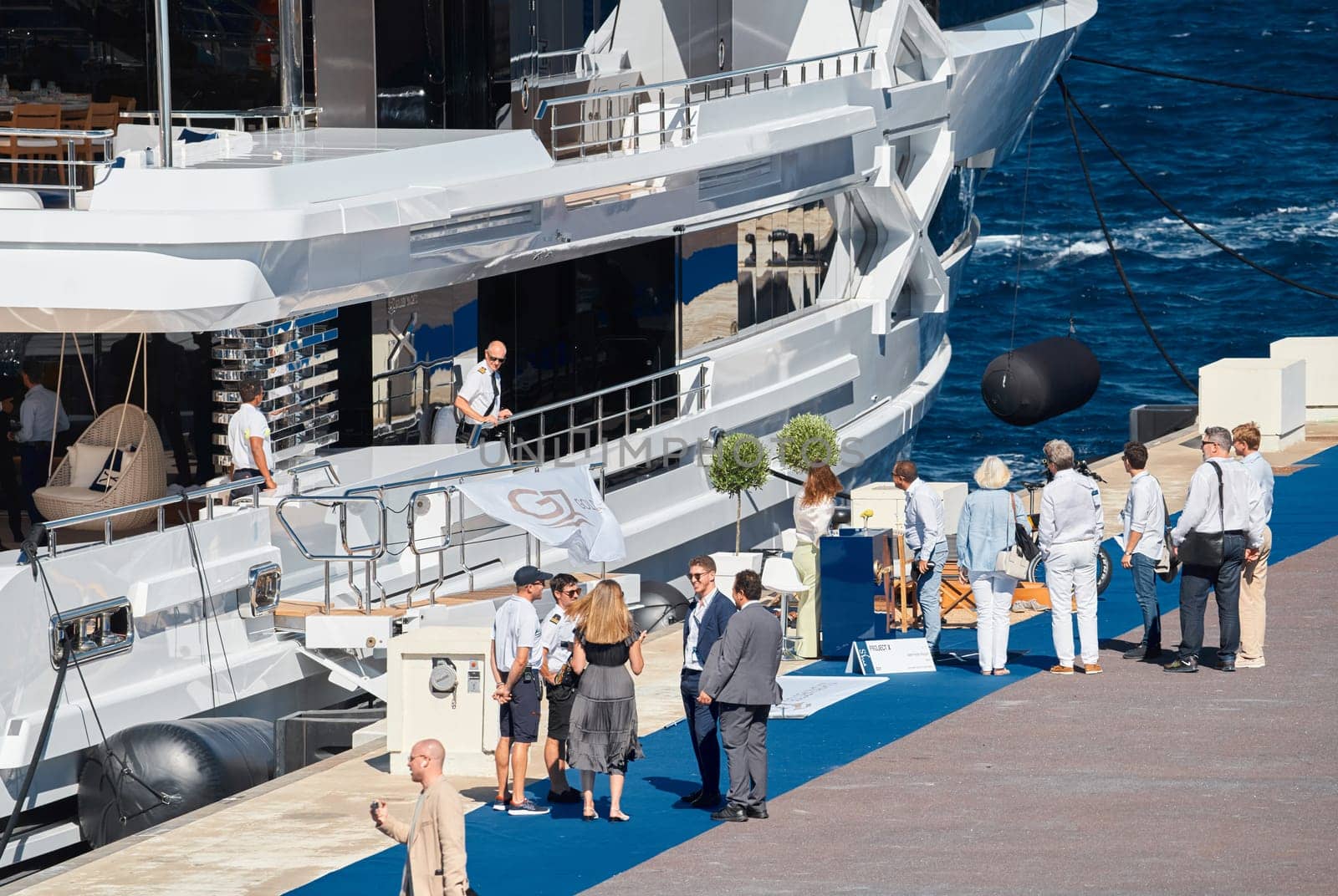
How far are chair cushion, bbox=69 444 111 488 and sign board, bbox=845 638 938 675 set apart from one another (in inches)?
202

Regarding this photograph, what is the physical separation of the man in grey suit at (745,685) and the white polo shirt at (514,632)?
89 cm

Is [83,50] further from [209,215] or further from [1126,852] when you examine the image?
[1126,852]

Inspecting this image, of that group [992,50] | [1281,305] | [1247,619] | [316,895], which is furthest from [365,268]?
[1281,305]

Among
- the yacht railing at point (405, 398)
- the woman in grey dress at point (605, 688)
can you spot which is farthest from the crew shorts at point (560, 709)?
the yacht railing at point (405, 398)

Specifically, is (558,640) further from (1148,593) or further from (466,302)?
(466,302)

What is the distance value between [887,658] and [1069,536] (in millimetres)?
1526

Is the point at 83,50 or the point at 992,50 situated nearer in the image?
the point at 83,50

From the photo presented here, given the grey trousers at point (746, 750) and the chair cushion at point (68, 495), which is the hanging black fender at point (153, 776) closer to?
the chair cushion at point (68, 495)

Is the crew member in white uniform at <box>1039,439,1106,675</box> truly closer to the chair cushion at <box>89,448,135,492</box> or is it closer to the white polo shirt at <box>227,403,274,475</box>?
the white polo shirt at <box>227,403,274,475</box>

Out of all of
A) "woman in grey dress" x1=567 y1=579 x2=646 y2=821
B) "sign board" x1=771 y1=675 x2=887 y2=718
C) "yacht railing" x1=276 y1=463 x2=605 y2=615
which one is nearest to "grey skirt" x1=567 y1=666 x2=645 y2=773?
"woman in grey dress" x1=567 y1=579 x2=646 y2=821

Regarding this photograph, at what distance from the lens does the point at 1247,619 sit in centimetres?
1302

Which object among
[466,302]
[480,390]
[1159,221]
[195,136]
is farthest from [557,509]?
[1159,221]

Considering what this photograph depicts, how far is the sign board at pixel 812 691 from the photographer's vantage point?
40.6 ft

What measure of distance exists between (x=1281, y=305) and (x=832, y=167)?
102ft
